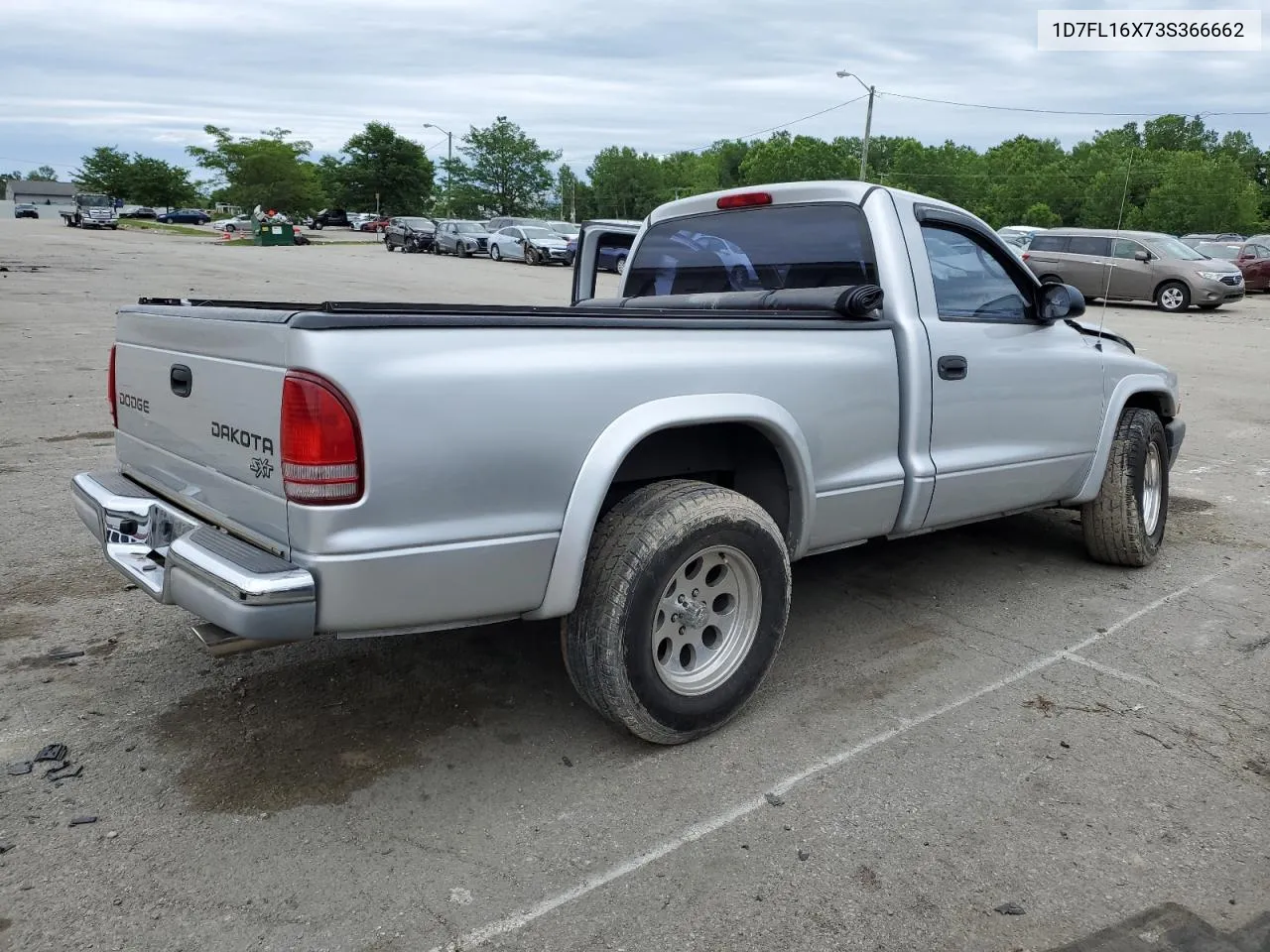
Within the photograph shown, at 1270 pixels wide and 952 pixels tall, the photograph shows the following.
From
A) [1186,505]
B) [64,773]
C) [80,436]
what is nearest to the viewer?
→ [64,773]

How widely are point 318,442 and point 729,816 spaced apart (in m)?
1.55

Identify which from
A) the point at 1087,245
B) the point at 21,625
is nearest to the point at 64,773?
the point at 21,625

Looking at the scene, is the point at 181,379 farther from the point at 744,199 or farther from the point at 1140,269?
the point at 1140,269

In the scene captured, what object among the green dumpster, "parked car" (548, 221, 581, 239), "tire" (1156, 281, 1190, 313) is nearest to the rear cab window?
"tire" (1156, 281, 1190, 313)

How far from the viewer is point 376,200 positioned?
85.8m

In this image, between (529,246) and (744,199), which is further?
(529,246)

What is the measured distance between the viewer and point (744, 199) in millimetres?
4520

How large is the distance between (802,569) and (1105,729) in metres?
1.88

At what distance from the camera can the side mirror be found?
450cm

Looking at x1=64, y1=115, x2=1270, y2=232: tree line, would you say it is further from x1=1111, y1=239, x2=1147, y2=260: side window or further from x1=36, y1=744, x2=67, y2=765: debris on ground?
x1=36, y1=744, x2=67, y2=765: debris on ground

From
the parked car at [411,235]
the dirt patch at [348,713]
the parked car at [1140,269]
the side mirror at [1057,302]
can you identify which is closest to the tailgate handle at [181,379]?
the dirt patch at [348,713]

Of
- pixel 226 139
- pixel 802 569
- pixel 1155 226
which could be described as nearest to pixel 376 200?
pixel 226 139

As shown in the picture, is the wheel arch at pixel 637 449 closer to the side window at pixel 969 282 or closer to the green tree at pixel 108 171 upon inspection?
the side window at pixel 969 282

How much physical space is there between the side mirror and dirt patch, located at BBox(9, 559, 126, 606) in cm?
432
